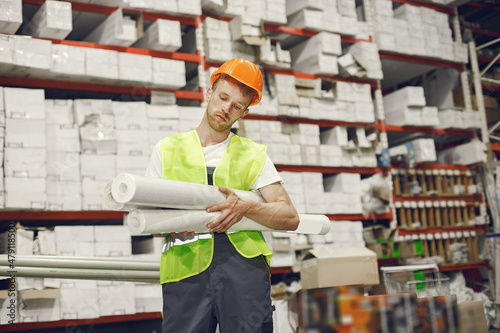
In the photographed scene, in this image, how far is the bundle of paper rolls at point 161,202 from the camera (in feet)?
6.29

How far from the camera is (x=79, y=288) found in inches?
195

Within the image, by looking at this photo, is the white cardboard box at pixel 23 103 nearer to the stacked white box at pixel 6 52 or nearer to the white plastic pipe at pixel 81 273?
the stacked white box at pixel 6 52

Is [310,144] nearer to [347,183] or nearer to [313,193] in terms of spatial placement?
[313,193]

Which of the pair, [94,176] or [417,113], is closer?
[94,176]

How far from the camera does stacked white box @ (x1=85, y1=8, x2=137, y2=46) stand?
560cm

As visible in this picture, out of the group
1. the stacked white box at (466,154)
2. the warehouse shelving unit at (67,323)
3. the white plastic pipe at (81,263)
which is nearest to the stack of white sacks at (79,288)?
the warehouse shelving unit at (67,323)

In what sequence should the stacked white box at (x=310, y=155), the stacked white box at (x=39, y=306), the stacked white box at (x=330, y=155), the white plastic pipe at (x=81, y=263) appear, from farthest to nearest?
the stacked white box at (x=330, y=155), the stacked white box at (x=310, y=155), the stacked white box at (x=39, y=306), the white plastic pipe at (x=81, y=263)

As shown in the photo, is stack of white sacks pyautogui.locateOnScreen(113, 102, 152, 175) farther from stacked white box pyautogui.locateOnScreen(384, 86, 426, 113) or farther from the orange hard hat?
stacked white box pyautogui.locateOnScreen(384, 86, 426, 113)

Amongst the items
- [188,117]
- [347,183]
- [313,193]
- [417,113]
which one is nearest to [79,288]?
[188,117]

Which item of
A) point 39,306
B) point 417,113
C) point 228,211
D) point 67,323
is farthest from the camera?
point 417,113

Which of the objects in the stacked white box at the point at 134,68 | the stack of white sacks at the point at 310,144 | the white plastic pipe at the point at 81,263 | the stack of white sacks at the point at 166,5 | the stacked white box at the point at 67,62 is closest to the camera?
the white plastic pipe at the point at 81,263

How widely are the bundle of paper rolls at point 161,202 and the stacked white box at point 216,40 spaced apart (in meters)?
4.43

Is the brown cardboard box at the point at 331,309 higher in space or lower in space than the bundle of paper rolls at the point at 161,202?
lower

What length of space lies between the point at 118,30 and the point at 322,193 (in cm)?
316
